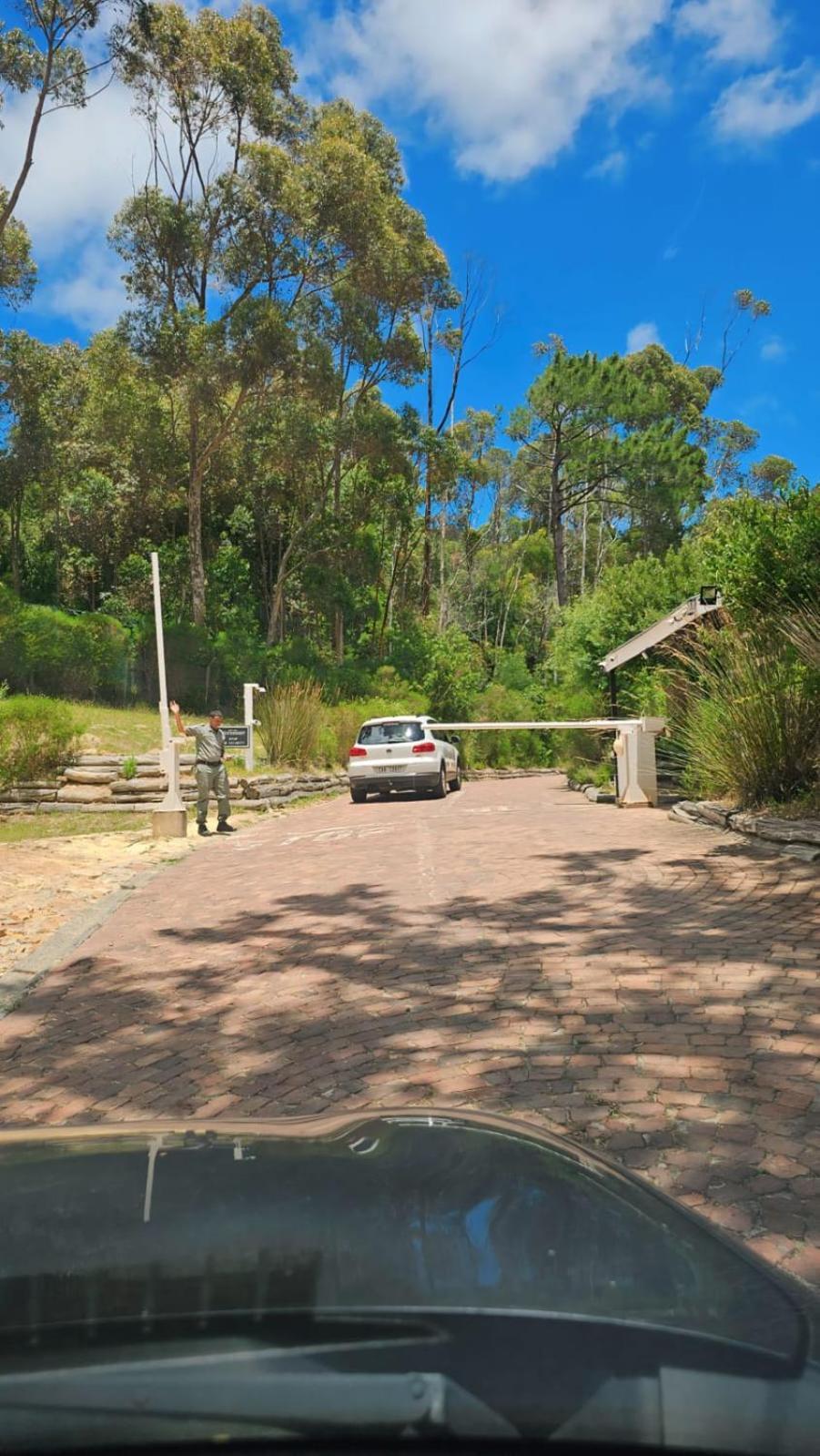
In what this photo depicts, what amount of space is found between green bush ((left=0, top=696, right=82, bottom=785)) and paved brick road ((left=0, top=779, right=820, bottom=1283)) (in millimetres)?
8597

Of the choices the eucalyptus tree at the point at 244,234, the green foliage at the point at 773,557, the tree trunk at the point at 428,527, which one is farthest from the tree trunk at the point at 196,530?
the green foliage at the point at 773,557

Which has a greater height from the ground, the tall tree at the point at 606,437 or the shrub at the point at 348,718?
the tall tree at the point at 606,437

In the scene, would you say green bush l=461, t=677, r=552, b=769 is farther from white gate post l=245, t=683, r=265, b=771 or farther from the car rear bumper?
white gate post l=245, t=683, r=265, b=771

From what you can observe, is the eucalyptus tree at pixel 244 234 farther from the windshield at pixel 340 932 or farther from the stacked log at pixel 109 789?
the stacked log at pixel 109 789

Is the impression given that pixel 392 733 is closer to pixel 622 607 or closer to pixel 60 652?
pixel 622 607

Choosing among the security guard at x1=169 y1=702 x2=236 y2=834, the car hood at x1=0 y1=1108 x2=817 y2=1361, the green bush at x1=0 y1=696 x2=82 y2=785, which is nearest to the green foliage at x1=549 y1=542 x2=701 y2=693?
the security guard at x1=169 y1=702 x2=236 y2=834

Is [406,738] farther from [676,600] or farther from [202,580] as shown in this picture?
[202,580]

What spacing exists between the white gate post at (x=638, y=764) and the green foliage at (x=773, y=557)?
394 cm

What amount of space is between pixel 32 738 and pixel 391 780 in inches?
260

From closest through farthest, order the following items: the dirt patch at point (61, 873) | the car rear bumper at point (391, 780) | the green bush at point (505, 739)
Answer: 1. the dirt patch at point (61, 873)
2. the car rear bumper at point (391, 780)
3. the green bush at point (505, 739)

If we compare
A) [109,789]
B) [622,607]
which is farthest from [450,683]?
[109,789]

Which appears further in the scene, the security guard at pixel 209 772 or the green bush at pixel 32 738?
the green bush at pixel 32 738

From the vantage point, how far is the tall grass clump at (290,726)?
21.7m

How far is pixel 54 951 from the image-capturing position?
280 inches
